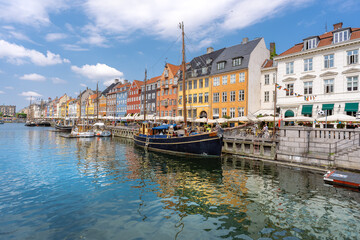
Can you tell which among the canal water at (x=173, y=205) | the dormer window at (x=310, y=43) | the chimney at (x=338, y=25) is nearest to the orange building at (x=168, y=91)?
the dormer window at (x=310, y=43)

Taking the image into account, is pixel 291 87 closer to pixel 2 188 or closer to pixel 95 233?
pixel 95 233

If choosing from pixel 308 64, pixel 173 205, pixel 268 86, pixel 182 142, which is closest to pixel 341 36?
pixel 308 64

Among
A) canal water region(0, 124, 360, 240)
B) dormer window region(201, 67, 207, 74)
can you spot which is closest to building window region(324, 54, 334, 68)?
canal water region(0, 124, 360, 240)

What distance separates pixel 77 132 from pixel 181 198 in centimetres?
4743

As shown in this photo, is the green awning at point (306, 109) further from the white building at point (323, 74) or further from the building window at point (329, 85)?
the building window at point (329, 85)

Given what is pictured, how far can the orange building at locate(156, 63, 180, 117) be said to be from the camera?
175ft

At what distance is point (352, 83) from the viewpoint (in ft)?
81.6

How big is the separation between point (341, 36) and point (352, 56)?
3.13 metres

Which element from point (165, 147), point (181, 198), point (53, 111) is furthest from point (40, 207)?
point (53, 111)

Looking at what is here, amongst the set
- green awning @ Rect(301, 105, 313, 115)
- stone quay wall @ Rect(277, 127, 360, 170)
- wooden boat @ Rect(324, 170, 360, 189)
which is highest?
green awning @ Rect(301, 105, 313, 115)

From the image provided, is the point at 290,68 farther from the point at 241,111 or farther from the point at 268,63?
the point at 241,111

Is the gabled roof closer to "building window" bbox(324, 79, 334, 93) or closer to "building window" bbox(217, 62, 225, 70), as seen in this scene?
"building window" bbox(217, 62, 225, 70)

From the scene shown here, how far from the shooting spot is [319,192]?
12.5 m

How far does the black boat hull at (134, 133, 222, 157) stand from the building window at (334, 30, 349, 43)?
20401 mm
